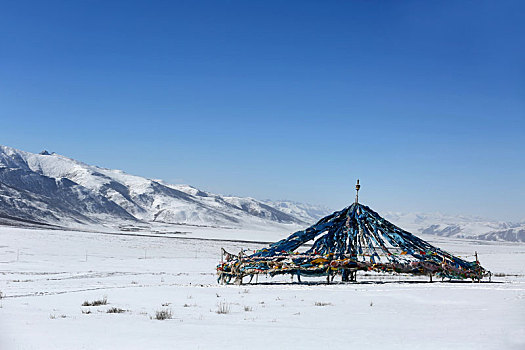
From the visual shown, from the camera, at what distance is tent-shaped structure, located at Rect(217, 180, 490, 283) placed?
19375 mm

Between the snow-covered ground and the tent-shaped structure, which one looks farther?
the tent-shaped structure

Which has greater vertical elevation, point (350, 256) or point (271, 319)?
point (350, 256)

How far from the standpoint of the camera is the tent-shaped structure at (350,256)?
19.4 meters

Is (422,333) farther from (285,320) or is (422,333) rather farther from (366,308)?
(366,308)

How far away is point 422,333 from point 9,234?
2040 inches

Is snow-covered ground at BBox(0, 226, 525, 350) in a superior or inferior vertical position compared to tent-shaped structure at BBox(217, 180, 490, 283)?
inferior

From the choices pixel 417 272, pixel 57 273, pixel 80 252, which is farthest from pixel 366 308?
pixel 80 252

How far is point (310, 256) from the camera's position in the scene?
1967cm

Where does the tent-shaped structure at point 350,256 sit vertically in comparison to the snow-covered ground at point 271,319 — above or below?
above

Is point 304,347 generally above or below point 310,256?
below

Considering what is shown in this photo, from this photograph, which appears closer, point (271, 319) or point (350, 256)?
point (271, 319)

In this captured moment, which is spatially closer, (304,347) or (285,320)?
(304,347)

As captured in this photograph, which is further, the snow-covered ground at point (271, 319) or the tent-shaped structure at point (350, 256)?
the tent-shaped structure at point (350, 256)

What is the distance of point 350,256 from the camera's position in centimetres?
1995
